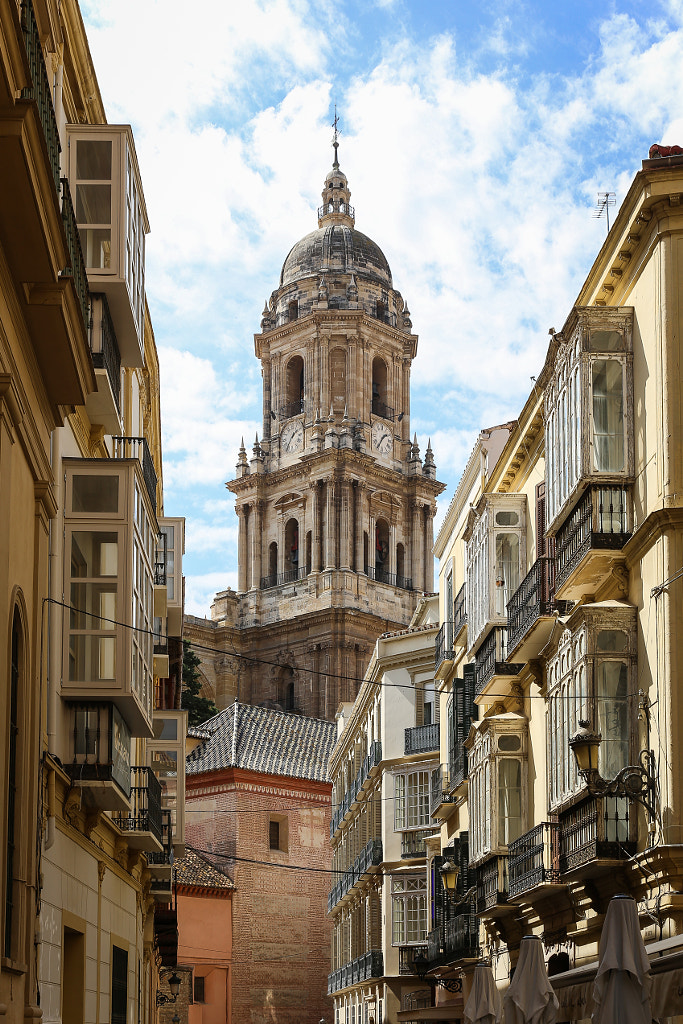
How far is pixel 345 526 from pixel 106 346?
177 ft

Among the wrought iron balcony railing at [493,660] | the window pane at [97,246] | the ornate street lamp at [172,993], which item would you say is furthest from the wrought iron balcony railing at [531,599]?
the ornate street lamp at [172,993]

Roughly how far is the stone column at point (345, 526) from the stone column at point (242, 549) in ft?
18.5

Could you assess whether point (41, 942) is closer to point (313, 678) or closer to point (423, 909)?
point (423, 909)

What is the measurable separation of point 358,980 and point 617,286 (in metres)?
27.3

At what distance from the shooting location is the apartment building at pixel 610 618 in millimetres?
14055

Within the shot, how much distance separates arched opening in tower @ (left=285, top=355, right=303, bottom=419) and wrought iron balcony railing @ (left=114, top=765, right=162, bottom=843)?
53.4m

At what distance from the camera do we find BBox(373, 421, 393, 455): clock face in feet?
236

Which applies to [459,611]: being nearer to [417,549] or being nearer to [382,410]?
[417,549]

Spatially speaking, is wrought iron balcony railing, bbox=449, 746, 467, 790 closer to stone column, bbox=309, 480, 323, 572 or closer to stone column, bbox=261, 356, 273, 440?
stone column, bbox=309, 480, 323, 572

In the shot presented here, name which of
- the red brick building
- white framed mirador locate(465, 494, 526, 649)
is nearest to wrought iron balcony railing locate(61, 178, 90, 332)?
white framed mirador locate(465, 494, 526, 649)

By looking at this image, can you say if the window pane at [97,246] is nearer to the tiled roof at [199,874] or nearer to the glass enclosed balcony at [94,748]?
the glass enclosed balcony at [94,748]

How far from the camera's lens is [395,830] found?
36781 mm

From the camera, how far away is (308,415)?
71500 millimetres

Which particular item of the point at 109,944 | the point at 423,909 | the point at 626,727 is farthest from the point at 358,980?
the point at 626,727
